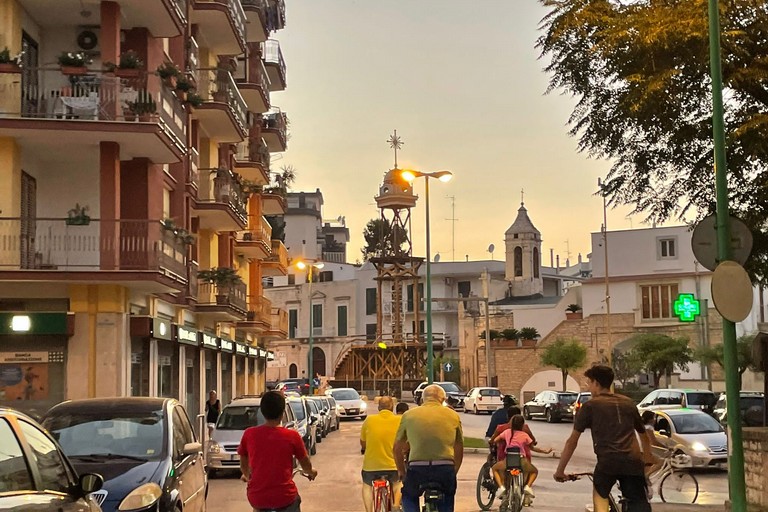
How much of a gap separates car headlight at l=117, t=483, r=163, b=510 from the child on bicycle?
6.58 metres

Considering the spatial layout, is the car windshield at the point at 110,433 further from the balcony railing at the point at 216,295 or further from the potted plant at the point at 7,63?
the balcony railing at the point at 216,295

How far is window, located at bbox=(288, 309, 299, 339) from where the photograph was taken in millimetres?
108625

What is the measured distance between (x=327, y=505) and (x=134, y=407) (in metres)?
7.60

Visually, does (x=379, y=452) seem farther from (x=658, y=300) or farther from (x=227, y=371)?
(x=658, y=300)

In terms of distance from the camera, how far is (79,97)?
2472 cm

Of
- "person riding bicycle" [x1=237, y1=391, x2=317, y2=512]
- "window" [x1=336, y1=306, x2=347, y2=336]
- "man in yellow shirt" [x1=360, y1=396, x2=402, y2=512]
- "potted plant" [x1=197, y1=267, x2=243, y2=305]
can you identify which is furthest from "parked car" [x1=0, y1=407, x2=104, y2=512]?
"window" [x1=336, y1=306, x2=347, y2=336]

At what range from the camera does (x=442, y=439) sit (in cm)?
1007

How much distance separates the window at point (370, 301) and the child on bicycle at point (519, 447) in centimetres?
8974

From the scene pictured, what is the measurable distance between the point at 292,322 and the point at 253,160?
6270 cm

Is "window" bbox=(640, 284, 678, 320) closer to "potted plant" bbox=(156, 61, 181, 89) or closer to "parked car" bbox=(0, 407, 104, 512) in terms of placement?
"potted plant" bbox=(156, 61, 181, 89)

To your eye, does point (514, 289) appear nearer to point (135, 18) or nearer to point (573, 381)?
point (573, 381)

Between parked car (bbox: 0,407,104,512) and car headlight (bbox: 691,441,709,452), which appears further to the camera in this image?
car headlight (bbox: 691,441,709,452)

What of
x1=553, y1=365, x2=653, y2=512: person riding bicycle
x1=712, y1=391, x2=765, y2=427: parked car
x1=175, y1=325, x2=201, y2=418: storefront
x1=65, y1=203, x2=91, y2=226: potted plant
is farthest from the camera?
x1=175, y1=325, x2=201, y2=418: storefront

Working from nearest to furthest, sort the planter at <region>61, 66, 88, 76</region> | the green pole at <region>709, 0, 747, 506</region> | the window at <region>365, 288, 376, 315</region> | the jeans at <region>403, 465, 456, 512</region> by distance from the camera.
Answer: the jeans at <region>403, 465, 456, 512</region>
the green pole at <region>709, 0, 747, 506</region>
the planter at <region>61, 66, 88, 76</region>
the window at <region>365, 288, 376, 315</region>
